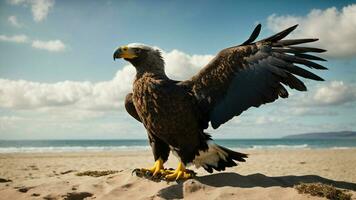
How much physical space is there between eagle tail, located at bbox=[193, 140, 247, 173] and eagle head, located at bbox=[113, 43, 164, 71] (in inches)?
60.8

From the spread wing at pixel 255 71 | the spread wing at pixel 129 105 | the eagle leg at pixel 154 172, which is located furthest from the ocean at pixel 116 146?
the spread wing at pixel 255 71

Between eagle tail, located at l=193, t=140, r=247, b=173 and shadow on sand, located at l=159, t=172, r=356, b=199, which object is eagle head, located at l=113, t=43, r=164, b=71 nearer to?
eagle tail, located at l=193, t=140, r=247, b=173

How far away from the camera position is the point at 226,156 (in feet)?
17.4

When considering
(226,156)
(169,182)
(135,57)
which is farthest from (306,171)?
(135,57)

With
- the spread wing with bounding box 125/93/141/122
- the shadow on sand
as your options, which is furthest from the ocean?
the shadow on sand

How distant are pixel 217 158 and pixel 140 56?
6.80 ft

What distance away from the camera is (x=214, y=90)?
4906 millimetres

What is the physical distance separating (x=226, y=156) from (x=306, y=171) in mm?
6681

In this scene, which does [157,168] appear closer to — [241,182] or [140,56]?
[241,182]

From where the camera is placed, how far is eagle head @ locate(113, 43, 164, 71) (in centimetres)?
524

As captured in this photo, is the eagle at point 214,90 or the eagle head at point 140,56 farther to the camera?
the eagle head at point 140,56

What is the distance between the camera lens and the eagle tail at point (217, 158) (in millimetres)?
5195

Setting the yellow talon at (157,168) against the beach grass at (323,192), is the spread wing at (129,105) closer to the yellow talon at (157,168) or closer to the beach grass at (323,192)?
the yellow talon at (157,168)

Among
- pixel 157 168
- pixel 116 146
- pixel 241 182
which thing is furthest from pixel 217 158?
pixel 116 146
